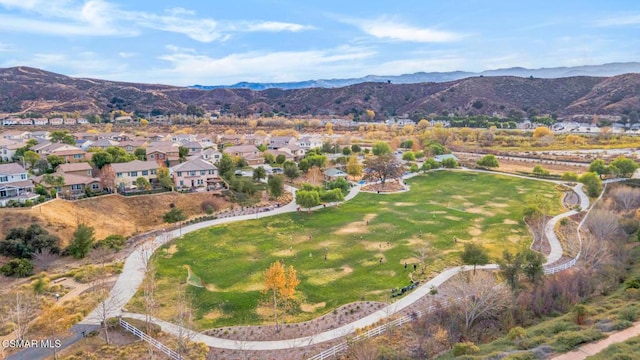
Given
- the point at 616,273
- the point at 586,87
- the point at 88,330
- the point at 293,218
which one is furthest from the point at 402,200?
the point at 586,87

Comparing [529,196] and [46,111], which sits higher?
[46,111]

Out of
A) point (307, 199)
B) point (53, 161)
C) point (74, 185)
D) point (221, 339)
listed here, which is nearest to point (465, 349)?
point (221, 339)

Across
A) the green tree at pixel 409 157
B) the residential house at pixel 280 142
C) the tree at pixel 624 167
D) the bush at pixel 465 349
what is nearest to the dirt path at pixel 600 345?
the bush at pixel 465 349

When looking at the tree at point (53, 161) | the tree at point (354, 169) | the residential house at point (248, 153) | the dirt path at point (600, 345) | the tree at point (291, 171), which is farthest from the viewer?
the residential house at point (248, 153)

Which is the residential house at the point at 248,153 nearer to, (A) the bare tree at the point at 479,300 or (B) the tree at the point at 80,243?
(B) the tree at the point at 80,243

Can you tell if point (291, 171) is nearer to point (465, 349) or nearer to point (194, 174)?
point (194, 174)

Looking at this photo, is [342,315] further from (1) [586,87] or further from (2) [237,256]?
(1) [586,87]
